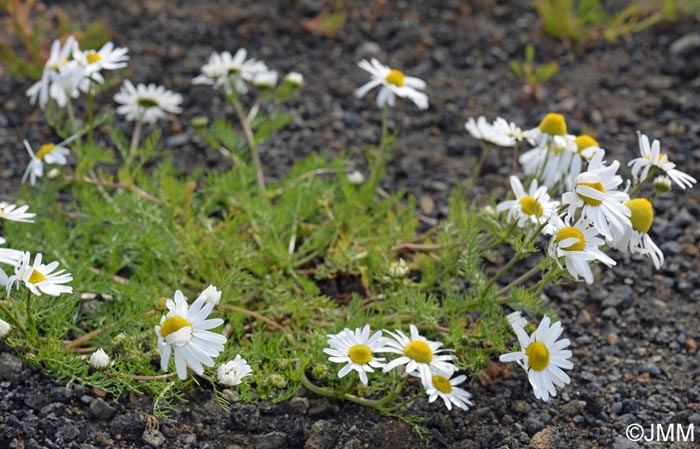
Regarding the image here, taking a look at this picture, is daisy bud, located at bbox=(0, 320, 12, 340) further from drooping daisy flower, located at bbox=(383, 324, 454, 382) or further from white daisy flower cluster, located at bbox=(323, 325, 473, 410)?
drooping daisy flower, located at bbox=(383, 324, 454, 382)

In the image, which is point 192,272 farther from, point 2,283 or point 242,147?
point 242,147

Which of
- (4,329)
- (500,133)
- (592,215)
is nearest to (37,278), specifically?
(4,329)

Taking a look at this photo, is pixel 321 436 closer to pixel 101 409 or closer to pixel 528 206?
pixel 101 409

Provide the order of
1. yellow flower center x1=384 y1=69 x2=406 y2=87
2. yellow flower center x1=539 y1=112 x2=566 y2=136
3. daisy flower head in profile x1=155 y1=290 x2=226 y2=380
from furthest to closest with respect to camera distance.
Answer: yellow flower center x1=384 y1=69 x2=406 y2=87, yellow flower center x1=539 y1=112 x2=566 y2=136, daisy flower head in profile x1=155 y1=290 x2=226 y2=380

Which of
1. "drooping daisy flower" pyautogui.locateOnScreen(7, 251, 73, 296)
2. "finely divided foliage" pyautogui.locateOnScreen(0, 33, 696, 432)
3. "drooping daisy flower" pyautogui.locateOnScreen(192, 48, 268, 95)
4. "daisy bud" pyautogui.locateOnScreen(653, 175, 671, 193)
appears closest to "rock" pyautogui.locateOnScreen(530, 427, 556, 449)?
"finely divided foliage" pyautogui.locateOnScreen(0, 33, 696, 432)

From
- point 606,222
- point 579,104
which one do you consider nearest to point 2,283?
point 606,222

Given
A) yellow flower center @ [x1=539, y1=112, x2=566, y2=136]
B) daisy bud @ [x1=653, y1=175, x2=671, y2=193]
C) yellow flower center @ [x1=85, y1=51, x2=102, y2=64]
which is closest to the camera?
daisy bud @ [x1=653, y1=175, x2=671, y2=193]

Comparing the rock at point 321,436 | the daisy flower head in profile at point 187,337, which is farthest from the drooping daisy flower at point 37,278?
the rock at point 321,436

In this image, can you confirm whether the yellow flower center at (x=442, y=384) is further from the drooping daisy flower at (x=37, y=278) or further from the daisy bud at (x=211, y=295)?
the drooping daisy flower at (x=37, y=278)
